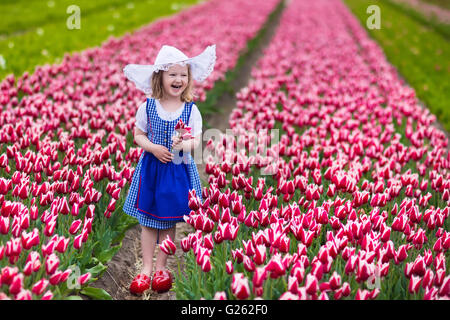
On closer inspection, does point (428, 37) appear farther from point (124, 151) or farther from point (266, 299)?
Answer: point (266, 299)

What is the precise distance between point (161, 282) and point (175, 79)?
1.48 meters

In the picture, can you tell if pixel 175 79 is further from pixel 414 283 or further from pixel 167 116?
pixel 414 283

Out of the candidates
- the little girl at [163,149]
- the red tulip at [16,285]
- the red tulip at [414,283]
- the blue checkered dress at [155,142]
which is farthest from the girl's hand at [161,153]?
the red tulip at [414,283]

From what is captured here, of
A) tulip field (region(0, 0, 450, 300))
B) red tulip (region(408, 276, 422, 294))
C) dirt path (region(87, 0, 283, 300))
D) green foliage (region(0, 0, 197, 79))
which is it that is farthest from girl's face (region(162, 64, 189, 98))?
green foliage (region(0, 0, 197, 79))

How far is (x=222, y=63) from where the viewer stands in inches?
345

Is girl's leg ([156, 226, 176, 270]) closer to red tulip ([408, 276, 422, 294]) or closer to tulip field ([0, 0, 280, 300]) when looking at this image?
tulip field ([0, 0, 280, 300])

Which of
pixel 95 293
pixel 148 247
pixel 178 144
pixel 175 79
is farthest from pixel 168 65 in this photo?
pixel 95 293

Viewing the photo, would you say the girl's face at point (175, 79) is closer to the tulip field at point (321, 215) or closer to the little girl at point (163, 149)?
the little girl at point (163, 149)

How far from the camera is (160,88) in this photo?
3.67 metres

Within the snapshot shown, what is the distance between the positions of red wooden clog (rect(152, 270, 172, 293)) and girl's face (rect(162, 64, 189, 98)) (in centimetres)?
133

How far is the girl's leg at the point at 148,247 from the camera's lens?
3.70 metres

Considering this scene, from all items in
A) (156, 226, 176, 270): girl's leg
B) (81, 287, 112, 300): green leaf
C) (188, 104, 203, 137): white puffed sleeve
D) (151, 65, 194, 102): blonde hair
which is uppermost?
(151, 65, 194, 102): blonde hair

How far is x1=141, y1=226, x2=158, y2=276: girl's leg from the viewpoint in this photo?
12.1ft
